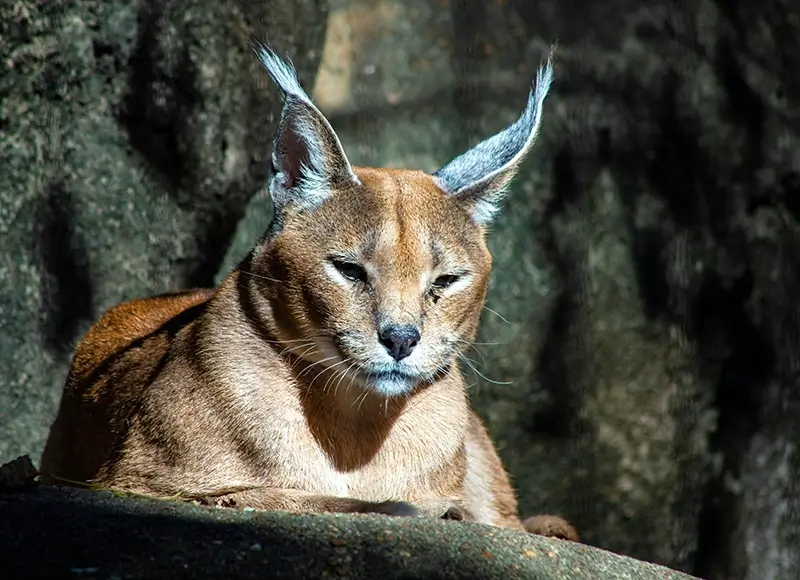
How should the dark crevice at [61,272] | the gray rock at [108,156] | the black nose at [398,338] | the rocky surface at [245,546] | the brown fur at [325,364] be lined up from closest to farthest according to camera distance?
1. the rocky surface at [245,546]
2. the black nose at [398,338]
3. the brown fur at [325,364]
4. the gray rock at [108,156]
5. the dark crevice at [61,272]

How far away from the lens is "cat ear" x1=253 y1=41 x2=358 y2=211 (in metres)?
4.83

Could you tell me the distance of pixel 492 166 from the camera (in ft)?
17.0

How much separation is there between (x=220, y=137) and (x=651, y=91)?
10.3 feet

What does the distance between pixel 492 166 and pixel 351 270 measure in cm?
88

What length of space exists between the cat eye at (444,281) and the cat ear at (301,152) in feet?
1.79

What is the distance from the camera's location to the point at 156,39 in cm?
672

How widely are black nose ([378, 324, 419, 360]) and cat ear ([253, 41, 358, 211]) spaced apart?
0.75m

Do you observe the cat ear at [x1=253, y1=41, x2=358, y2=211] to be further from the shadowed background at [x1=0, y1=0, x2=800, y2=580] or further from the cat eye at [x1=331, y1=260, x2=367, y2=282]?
the shadowed background at [x1=0, y1=0, x2=800, y2=580]

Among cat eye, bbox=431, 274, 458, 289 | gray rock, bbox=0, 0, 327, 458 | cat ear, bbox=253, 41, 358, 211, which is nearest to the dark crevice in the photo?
gray rock, bbox=0, 0, 327, 458

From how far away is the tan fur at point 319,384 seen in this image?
4648mm

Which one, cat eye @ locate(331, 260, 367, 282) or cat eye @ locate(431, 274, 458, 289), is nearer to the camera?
cat eye @ locate(331, 260, 367, 282)

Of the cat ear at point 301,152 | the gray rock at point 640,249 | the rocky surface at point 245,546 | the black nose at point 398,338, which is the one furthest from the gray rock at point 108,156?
the black nose at point 398,338

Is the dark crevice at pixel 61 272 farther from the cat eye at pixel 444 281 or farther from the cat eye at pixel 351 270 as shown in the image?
the cat eye at pixel 444 281

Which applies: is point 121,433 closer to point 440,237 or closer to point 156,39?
point 440,237
